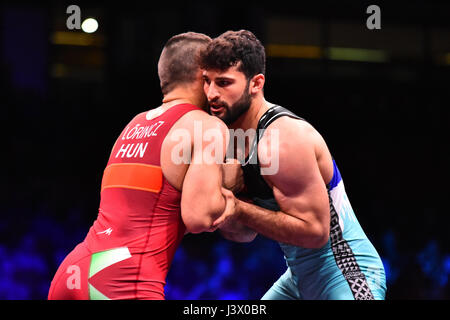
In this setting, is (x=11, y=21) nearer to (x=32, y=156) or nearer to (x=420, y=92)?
(x=32, y=156)

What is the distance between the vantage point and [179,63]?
7.60 ft

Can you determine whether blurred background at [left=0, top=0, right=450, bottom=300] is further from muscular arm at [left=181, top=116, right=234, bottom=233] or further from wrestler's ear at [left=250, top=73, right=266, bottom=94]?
muscular arm at [left=181, top=116, right=234, bottom=233]

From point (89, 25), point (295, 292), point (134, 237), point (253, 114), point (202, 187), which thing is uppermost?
point (89, 25)

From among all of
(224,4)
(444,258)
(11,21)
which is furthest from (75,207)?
(444,258)

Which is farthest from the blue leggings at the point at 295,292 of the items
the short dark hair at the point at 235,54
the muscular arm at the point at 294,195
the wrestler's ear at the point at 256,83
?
the short dark hair at the point at 235,54

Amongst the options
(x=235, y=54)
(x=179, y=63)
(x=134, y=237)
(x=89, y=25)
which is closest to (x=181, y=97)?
(x=179, y=63)

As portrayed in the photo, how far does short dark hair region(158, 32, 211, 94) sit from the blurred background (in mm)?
3534

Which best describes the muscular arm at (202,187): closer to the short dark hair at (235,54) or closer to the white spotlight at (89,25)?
the short dark hair at (235,54)

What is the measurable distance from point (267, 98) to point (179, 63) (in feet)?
16.4

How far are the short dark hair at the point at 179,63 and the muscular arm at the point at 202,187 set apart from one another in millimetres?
326

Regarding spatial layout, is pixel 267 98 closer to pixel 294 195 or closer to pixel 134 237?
pixel 294 195

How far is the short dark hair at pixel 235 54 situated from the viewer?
2363 mm

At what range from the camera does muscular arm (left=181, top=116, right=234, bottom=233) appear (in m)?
2.01

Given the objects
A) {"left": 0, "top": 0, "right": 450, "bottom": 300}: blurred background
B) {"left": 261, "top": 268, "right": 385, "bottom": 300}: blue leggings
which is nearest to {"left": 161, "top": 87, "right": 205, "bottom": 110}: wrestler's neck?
{"left": 261, "top": 268, "right": 385, "bottom": 300}: blue leggings
